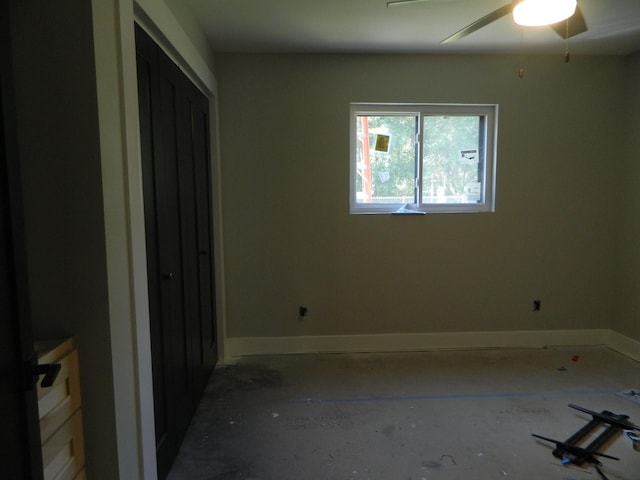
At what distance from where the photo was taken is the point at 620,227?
3322 mm

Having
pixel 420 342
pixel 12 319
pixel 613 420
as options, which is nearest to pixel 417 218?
pixel 420 342

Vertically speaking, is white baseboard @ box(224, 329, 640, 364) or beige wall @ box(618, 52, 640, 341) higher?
beige wall @ box(618, 52, 640, 341)

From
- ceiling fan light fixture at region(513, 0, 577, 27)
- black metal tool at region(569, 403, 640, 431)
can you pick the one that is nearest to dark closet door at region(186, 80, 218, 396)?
ceiling fan light fixture at region(513, 0, 577, 27)

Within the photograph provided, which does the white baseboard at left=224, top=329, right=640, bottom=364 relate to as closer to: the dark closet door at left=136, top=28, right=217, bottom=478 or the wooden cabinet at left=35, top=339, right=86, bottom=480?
the dark closet door at left=136, top=28, right=217, bottom=478

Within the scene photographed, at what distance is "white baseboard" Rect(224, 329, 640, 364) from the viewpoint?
3.24 meters

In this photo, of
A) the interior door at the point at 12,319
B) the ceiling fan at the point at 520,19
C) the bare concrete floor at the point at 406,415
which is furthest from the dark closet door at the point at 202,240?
the interior door at the point at 12,319

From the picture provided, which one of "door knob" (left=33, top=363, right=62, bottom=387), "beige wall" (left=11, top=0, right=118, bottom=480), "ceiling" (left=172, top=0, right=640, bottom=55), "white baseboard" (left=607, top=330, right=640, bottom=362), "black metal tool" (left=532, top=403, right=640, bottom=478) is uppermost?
"ceiling" (left=172, top=0, right=640, bottom=55)

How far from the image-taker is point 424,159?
328 cm

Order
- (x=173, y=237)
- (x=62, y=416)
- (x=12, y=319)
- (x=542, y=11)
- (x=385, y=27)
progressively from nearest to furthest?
(x=12, y=319) → (x=62, y=416) → (x=542, y=11) → (x=173, y=237) → (x=385, y=27)

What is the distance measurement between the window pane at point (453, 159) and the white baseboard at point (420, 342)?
1.18 meters

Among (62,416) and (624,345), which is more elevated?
(62,416)

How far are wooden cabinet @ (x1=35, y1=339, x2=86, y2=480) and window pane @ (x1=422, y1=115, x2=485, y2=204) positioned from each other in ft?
9.21

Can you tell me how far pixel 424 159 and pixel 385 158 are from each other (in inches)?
12.9

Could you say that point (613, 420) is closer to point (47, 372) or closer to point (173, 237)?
point (173, 237)
